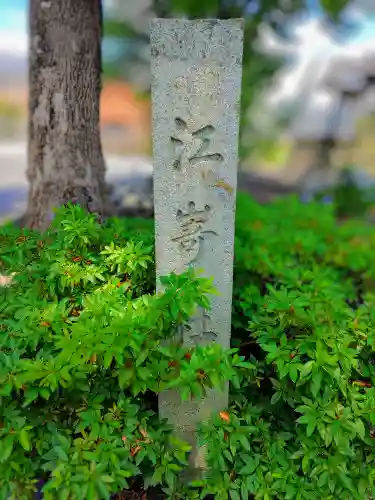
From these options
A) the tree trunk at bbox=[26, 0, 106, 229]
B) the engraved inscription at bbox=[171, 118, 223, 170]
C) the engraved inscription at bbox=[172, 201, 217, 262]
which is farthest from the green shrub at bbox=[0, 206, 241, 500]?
the tree trunk at bbox=[26, 0, 106, 229]

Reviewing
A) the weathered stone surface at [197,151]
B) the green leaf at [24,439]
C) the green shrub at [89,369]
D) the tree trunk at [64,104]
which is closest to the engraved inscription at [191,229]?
the weathered stone surface at [197,151]

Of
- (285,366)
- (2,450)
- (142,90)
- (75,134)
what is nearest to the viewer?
(2,450)

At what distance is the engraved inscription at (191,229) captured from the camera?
155 centimetres

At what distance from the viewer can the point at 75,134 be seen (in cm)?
224

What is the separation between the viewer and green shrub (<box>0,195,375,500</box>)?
1.41 m

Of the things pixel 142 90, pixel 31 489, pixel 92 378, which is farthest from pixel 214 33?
pixel 142 90

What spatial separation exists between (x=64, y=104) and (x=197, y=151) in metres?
1.05

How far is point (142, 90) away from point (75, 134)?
4001mm

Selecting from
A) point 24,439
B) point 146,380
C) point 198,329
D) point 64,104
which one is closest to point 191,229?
point 198,329

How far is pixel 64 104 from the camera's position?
2199 mm

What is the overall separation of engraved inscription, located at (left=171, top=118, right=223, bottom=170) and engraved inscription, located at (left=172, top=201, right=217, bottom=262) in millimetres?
151

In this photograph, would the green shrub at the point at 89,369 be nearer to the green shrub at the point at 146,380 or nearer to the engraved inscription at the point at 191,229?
the green shrub at the point at 146,380

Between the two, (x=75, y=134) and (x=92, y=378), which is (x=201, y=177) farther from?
(x=75, y=134)

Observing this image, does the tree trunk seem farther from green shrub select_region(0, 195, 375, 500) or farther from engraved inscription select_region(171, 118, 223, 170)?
engraved inscription select_region(171, 118, 223, 170)
